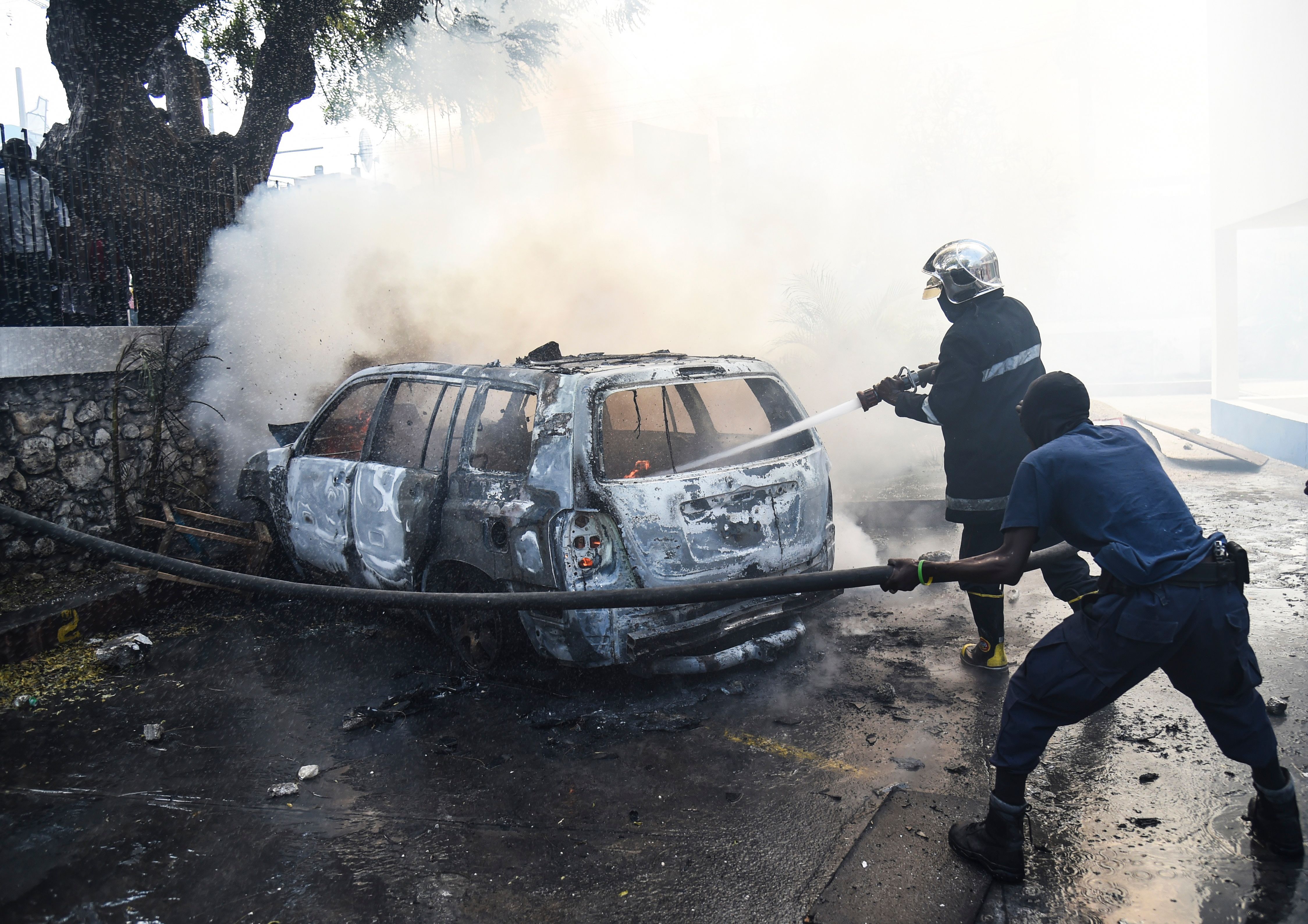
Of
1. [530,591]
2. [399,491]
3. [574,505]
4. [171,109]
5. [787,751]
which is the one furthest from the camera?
[171,109]

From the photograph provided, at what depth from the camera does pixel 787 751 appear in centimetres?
352

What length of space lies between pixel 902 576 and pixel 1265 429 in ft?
35.4

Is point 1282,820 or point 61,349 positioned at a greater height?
point 61,349

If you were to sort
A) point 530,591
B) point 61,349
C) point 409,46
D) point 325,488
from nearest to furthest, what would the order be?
point 530,591 → point 325,488 → point 61,349 → point 409,46

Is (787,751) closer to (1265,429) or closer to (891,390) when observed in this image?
(891,390)

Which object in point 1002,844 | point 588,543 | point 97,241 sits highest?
point 97,241

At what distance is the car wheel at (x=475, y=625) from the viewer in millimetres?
4223

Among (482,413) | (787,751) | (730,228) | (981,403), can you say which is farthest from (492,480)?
(730,228)

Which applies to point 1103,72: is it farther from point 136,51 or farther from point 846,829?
point 846,829

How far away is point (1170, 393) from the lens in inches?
908

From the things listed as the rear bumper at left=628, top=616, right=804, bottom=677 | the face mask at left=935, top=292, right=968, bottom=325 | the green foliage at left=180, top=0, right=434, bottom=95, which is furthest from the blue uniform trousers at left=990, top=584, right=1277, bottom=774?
the green foliage at left=180, top=0, right=434, bottom=95

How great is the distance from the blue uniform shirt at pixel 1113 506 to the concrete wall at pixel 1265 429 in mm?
9307

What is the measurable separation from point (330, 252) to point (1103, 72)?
1236 inches

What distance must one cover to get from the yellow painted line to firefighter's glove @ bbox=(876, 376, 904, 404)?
1.83m
